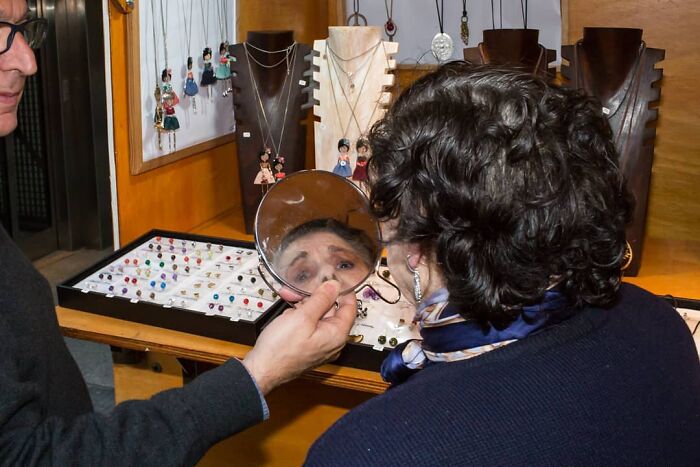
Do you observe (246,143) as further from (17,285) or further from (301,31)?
(17,285)

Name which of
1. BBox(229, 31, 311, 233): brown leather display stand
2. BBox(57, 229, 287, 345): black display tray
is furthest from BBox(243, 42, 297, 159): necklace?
BBox(57, 229, 287, 345): black display tray

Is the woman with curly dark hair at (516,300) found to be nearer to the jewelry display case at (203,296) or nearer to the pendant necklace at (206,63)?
the jewelry display case at (203,296)

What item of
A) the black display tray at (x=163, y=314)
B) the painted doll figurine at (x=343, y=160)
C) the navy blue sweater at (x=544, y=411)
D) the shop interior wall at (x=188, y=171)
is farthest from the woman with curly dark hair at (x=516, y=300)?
the shop interior wall at (x=188, y=171)

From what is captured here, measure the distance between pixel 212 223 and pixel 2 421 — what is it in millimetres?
1391

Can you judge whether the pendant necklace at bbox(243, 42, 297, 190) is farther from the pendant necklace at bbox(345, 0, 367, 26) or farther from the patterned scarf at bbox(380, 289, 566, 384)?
the patterned scarf at bbox(380, 289, 566, 384)

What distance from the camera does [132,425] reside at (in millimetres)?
976

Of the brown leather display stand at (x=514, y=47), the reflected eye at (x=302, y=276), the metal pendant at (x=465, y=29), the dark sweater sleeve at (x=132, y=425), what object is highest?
the metal pendant at (x=465, y=29)

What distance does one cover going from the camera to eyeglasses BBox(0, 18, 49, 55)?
112 centimetres

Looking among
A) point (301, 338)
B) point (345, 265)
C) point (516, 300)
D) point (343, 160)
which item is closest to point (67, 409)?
point (301, 338)

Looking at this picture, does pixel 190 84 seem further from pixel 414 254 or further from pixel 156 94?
pixel 414 254

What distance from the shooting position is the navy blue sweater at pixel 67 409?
3.03 ft

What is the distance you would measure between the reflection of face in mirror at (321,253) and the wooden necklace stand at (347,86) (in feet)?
2.38

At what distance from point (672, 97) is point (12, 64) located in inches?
60.7

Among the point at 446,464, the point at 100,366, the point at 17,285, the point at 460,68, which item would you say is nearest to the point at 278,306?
the point at 17,285
